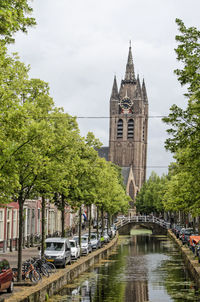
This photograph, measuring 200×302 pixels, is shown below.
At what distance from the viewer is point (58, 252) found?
2823cm

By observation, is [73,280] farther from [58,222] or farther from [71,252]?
[58,222]

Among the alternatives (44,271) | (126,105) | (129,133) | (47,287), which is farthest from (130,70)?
(47,287)

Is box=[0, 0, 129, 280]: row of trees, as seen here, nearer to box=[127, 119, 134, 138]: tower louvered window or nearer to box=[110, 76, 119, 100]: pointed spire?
box=[127, 119, 134, 138]: tower louvered window

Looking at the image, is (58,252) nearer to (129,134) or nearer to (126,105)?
(129,134)

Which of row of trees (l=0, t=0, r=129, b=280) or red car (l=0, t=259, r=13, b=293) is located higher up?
row of trees (l=0, t=0, r=129, b=280)

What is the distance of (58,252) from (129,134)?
440 ft

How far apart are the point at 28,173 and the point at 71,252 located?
12.5m

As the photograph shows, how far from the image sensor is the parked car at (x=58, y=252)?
1073 inches

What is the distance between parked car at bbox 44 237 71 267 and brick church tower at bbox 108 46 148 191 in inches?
5025

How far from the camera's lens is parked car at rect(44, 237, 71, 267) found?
2727 cm

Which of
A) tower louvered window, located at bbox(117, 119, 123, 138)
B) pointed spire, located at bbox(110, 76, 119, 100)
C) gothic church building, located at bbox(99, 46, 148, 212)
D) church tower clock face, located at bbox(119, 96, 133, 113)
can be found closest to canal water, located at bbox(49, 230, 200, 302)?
gothic church building, located at bbox(99, 46, 148, 212)

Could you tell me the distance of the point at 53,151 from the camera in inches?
979

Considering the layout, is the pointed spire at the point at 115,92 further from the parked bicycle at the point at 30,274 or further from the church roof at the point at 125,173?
the parked bicycle at the point at 30,274

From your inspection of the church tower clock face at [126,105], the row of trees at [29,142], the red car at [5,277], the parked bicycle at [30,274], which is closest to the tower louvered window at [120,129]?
the church tower clock face at [126,105]
